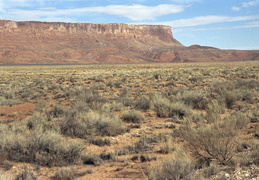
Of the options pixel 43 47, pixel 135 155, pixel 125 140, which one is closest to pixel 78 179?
pixel 135 155

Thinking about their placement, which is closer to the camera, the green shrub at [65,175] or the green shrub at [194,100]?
the green shrub at [65,175]

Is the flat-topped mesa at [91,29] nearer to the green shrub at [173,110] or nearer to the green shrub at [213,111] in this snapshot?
the green shrub at [173,110]

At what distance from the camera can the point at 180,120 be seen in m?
8.93

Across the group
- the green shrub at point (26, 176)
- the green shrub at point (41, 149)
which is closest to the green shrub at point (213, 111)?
the green shrub at point (41, 149)

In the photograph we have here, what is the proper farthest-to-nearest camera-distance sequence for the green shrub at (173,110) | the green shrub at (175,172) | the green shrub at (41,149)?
→ the green shrub at (173,110) < the green shrub at (41,149) < the green shrub at (175,172)

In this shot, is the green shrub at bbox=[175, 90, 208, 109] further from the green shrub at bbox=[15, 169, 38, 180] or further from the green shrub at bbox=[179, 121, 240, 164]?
the green shrub at bbox=[15, 169, 38, 180]

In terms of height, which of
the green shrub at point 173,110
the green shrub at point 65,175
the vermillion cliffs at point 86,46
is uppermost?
the vermillion cliffs at point 86,46

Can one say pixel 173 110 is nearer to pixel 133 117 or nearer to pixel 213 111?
pixel 213 111

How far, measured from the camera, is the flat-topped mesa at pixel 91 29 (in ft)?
452

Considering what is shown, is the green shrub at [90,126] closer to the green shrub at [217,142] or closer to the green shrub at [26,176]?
the green shrub at [26,176]

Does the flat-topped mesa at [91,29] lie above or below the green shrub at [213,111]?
above

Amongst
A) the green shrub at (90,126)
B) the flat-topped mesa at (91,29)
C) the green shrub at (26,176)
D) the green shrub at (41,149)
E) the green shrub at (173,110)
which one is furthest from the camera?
the flat-topped mesa at (91,29)

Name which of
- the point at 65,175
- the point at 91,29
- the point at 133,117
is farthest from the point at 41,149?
the point at 91,29

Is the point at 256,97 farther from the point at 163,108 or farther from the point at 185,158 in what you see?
the point at 185,158
